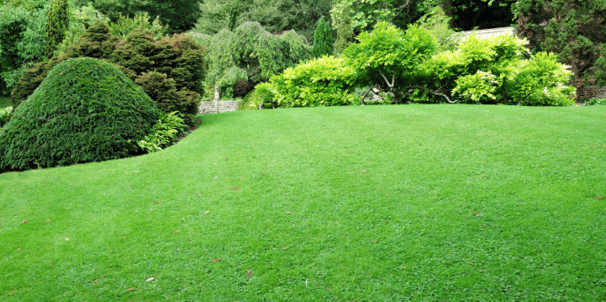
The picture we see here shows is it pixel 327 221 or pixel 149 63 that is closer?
pixel 327 221

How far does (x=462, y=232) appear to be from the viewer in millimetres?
3164

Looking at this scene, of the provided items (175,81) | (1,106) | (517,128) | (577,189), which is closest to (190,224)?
(577,189)

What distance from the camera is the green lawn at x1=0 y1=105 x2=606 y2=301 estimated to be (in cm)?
263

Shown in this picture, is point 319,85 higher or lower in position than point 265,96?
higher

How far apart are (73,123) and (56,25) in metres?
12.1

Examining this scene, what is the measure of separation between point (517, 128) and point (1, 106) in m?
23.9

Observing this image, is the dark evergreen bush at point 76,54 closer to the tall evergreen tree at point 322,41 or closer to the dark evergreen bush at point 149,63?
the dark evergreen bush at point 149,63

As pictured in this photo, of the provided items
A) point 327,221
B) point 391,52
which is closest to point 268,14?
point 391,52

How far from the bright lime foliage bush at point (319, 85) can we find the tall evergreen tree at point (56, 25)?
10920 mm

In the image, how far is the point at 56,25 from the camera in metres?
14.5

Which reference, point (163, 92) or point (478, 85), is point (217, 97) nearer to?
point (163, 92)

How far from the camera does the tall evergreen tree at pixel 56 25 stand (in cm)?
1441

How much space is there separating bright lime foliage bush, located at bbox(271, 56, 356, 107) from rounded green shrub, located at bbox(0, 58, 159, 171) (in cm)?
453

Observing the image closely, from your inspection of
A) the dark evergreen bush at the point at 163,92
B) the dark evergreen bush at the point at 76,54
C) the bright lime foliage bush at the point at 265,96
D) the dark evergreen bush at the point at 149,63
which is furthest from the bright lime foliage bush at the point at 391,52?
the dark evergreen bush at the point at 76,54
